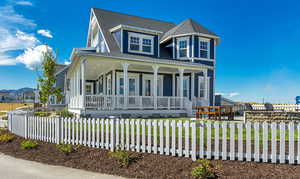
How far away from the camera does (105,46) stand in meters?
17.5

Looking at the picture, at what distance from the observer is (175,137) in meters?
5.02

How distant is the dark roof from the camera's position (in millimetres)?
17625

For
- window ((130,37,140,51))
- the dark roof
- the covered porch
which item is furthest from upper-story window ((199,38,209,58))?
window ((130,37,140,51))

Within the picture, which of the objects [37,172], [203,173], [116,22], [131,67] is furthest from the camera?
[116,22]

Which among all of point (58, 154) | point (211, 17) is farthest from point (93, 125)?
point (211, 17)

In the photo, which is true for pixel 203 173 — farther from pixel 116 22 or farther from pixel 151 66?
pixel 116 22

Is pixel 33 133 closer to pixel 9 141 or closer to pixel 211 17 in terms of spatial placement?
pixel 9 141

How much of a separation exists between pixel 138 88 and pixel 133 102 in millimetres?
2212

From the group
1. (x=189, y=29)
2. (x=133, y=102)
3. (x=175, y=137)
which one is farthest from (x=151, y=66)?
(x=175, y=137)

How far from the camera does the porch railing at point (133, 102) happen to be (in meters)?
13.1

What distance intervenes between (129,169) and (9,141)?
586cm

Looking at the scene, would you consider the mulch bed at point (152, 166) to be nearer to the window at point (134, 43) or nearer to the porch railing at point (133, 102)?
the porch railing at point (133, 102)

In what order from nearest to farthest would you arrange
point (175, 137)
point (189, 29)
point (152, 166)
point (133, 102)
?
point (152, 166)
point (175, 137)
point (133, 102)
point (189, 29)

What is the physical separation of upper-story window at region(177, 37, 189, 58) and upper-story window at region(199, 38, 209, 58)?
1292 millimetres
